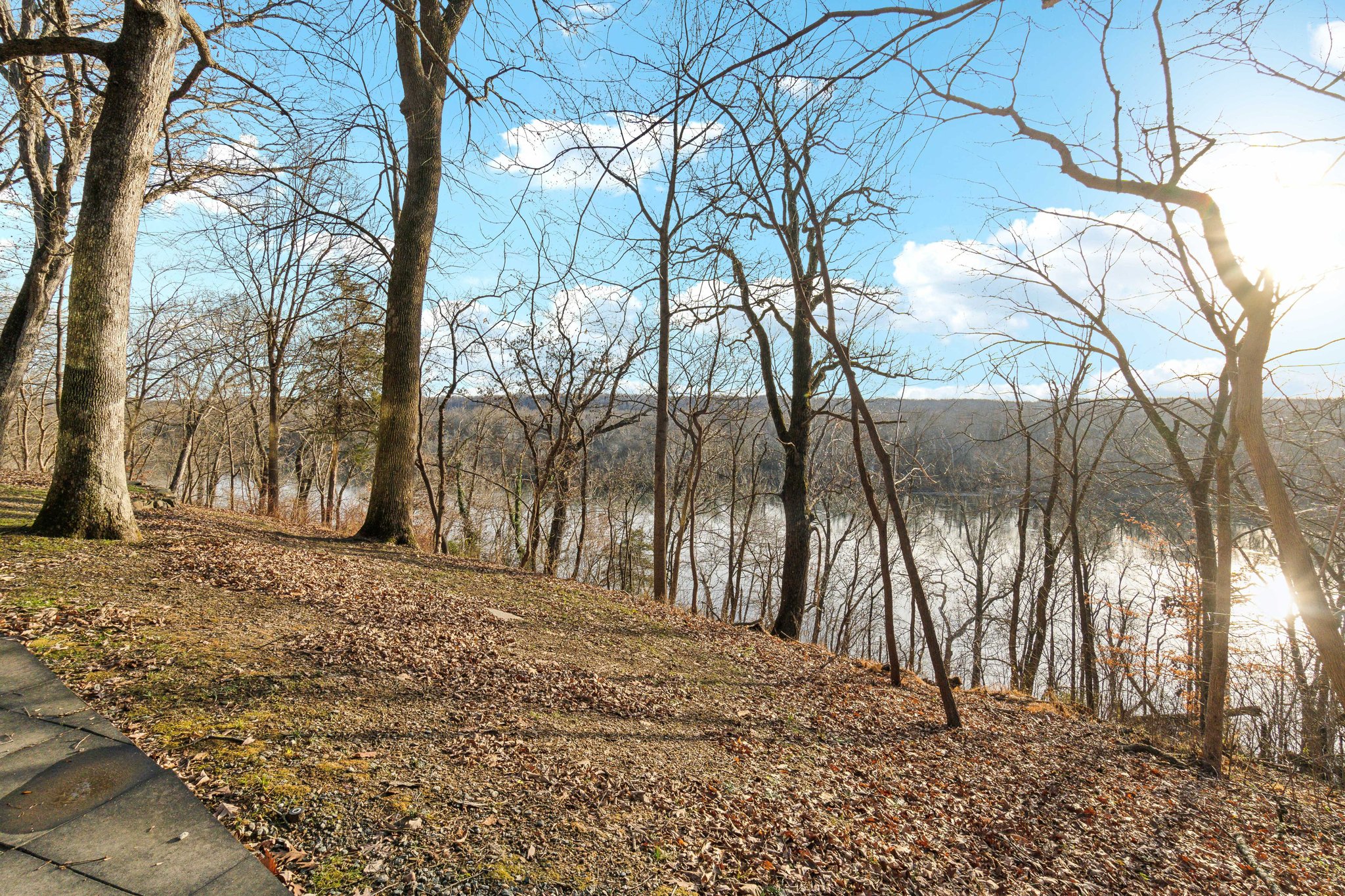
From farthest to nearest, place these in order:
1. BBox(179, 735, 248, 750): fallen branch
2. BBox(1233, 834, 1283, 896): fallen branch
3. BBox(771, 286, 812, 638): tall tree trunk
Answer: BBox(771, 286, 812, 638): tall tree trunk < BBox(1233, 834, 1283, 896): fallen branch < BBox(179, 735, 248, 750): fallen branch

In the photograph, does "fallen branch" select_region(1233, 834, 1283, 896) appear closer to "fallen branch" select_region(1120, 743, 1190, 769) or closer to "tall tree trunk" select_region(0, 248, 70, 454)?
"fallen branch" select_region(1120, 743, 1190, 769)

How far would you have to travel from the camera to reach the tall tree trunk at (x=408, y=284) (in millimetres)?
8656

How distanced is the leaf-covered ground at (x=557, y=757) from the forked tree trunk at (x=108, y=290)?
1.44ft

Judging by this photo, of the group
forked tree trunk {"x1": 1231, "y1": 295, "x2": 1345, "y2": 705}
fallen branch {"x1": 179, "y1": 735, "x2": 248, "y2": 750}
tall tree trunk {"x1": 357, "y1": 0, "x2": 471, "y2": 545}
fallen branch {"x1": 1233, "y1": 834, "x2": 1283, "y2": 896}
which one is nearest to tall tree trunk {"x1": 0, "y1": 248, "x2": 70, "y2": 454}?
tall tree trunk {"x1": 357, "y1": 0, "x2": 471, "y2": 545}

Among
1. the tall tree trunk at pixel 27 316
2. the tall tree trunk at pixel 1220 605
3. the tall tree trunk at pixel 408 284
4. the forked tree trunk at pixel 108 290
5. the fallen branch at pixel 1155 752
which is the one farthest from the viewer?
the tall tree trunk at pixel 27 316

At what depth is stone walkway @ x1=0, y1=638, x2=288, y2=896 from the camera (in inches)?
82.0

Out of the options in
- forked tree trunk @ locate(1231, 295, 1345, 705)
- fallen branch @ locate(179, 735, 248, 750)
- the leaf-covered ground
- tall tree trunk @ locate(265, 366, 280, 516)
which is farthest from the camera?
tall tree trunk @ locate(265, 366, 280, 516)

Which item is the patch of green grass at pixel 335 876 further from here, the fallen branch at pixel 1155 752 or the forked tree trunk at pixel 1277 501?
the fallen branch at pixel 1155 752

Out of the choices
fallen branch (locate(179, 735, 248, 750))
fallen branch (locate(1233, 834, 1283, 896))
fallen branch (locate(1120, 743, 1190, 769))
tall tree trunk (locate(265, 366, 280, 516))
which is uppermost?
tall tree trunk (locate(265, 366, 280, 516))

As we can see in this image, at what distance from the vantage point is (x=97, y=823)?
2.31m

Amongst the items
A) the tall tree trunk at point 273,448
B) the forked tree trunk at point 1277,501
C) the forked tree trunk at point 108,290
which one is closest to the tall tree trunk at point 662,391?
the forked tree trunk at point 108,290

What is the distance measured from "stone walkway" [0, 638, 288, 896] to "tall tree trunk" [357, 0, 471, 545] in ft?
19.4

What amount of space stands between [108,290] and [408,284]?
375cm

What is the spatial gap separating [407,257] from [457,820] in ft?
25.9
